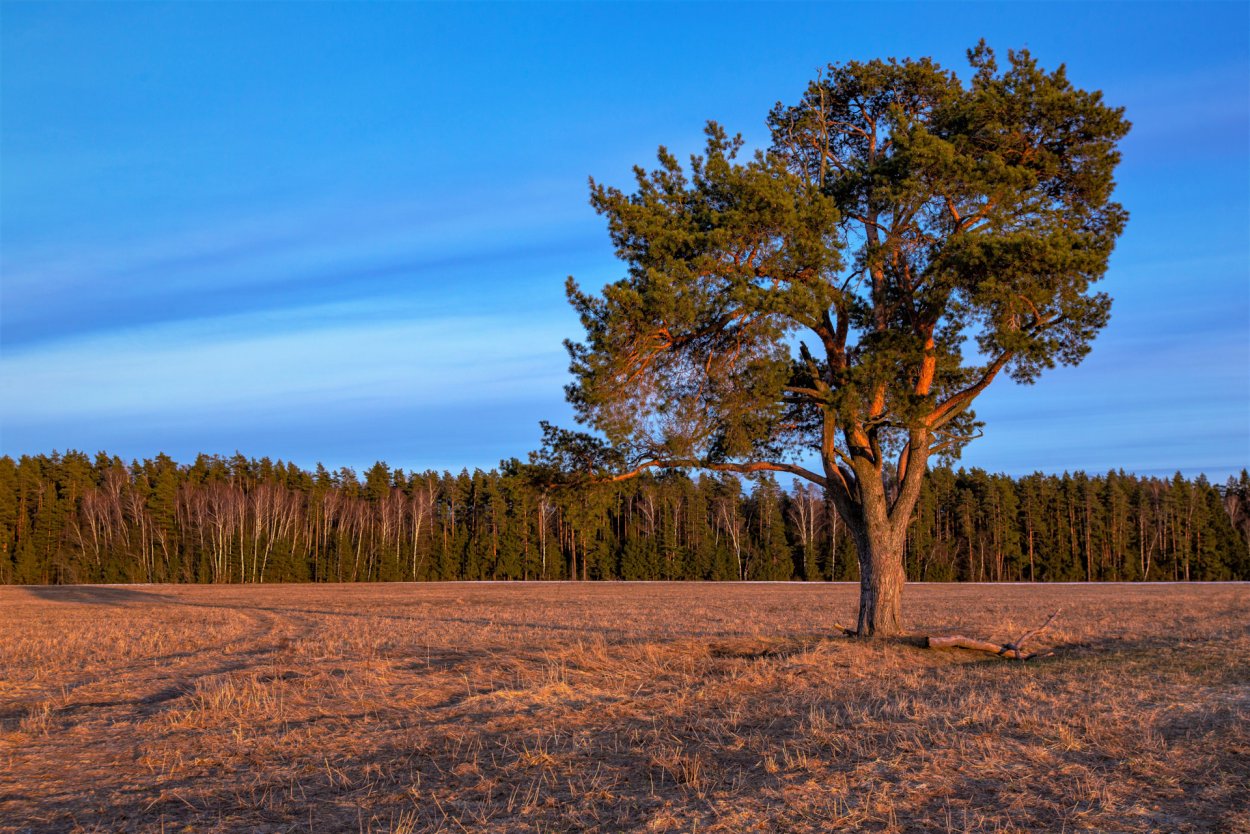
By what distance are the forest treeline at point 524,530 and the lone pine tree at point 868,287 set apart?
67396mm

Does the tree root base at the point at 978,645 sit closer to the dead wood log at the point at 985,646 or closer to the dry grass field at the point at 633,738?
the dead wood log at the point at 985,646

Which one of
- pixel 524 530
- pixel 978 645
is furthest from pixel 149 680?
pixel 524 530

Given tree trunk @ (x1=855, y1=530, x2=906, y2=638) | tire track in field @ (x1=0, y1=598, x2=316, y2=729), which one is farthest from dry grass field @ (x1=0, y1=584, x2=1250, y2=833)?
tree trunk @ (x1=855, y1=530, x2=906, y2=638)

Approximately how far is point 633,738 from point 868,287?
12125 mm

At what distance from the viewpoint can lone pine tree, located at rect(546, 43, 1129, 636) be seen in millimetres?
16094

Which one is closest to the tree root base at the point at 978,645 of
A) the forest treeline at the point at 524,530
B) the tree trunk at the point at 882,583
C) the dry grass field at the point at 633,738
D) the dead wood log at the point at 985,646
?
the dead wood log at the point at 985,646

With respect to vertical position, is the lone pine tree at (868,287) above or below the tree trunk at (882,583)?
above

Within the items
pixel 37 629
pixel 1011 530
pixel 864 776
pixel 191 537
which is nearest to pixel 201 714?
pixel 864 776

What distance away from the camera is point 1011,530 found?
314ft

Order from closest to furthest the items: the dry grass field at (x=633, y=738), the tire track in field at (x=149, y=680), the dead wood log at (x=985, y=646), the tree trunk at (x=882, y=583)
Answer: the dry grass field at (x=633, y=738) → the tire track in field at (x=149, y=680) → the dead wood log at (x=985, y=646) → the tree trunk at (x=882, y=583)

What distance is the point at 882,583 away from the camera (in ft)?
59.7

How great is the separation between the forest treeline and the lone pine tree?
67.4m

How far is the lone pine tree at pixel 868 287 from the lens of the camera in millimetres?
16094

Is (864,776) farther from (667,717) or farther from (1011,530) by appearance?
(1011,530)
